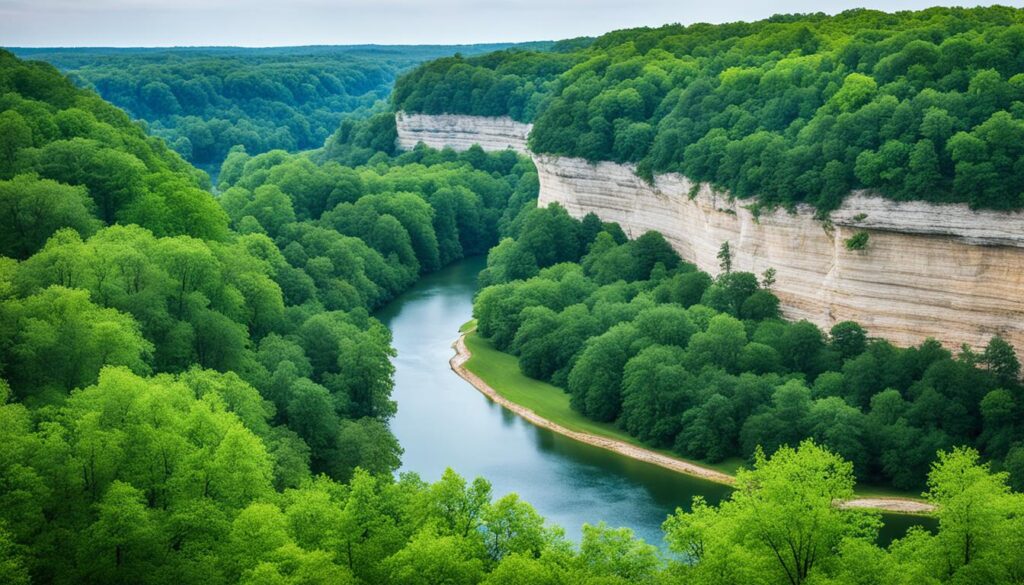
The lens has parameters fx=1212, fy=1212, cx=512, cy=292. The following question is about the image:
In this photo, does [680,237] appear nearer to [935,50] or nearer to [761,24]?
[935,50]

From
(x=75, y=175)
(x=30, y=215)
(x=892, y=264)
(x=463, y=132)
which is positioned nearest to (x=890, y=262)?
(x=892, y=264)

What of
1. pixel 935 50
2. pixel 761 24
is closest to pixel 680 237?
pixel 935 50

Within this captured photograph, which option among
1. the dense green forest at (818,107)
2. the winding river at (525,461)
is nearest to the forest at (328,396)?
the winding river at (525,461)

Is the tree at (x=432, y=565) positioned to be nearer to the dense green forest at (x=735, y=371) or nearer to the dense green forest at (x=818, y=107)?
the dense green forest at (x=735, y=371)

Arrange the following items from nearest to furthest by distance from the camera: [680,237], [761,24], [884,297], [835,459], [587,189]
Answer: [835,459] → [884,297] → [680,237] → [587,189] → [761,24]

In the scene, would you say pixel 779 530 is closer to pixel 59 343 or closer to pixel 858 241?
pixel 59 343

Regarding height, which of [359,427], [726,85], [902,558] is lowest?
[359,427]
